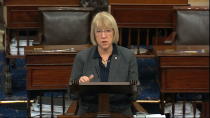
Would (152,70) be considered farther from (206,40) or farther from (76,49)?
(206,40)

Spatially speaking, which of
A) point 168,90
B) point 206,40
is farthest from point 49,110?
point 206,40

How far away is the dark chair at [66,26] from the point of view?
274 centimetres

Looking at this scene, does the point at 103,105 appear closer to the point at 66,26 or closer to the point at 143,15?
the point at 66,26

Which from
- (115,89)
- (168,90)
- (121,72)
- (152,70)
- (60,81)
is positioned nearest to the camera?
(115,89)

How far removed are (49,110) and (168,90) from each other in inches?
26.2

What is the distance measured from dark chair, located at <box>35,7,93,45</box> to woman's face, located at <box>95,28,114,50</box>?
1265mm

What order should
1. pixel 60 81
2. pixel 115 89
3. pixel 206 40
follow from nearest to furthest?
1. pixel 206 40
2. pixel 115 89
3. pixel 60 81

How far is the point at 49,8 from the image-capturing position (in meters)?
2.78

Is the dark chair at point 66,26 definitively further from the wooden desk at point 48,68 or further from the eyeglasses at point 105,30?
the eyeglasses at point 105,30

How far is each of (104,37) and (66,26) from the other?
52.5 inches

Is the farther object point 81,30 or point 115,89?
point 81,30

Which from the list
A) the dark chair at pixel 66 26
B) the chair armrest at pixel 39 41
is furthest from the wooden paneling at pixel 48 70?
the dark chair at pixel 66 26

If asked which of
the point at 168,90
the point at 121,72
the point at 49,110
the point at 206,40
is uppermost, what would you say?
the point at 206,40

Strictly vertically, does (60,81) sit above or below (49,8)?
below
